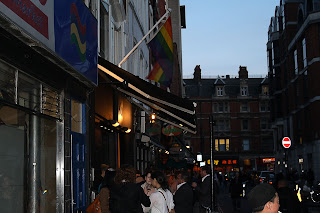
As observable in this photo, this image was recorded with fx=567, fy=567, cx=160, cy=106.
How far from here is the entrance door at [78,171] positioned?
1080 cm

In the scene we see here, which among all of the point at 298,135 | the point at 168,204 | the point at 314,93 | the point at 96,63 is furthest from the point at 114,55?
the point at 298,135

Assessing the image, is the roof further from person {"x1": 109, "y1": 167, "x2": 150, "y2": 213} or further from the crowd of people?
person {"x1": 109, "y1": 167, "x2": 150, "y2": 213}

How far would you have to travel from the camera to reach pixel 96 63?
456 inches

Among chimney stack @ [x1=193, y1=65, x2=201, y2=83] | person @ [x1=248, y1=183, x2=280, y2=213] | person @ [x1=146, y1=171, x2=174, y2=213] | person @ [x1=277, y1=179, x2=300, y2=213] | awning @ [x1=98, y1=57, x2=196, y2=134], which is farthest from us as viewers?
chimney stack @ [x1=193, y1=65, x2=201, y2=83]

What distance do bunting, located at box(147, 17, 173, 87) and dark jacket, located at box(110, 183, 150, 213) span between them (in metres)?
7.02

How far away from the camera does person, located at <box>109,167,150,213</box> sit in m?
8.38

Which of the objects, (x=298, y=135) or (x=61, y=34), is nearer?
(x=61, y=34)

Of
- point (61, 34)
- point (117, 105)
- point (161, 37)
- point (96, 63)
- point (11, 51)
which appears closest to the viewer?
point (11, 51)

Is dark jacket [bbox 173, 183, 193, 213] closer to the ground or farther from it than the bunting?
closer to the ground

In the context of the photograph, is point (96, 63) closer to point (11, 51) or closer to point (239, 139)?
point (11, 51)

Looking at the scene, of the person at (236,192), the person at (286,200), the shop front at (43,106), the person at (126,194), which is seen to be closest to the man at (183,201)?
the shop front at (43,106)

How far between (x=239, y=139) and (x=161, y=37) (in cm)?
7542

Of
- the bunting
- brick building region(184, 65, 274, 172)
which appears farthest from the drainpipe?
brick building region(184, 65, 274, 172)

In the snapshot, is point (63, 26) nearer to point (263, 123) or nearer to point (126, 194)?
point (126, 194)
